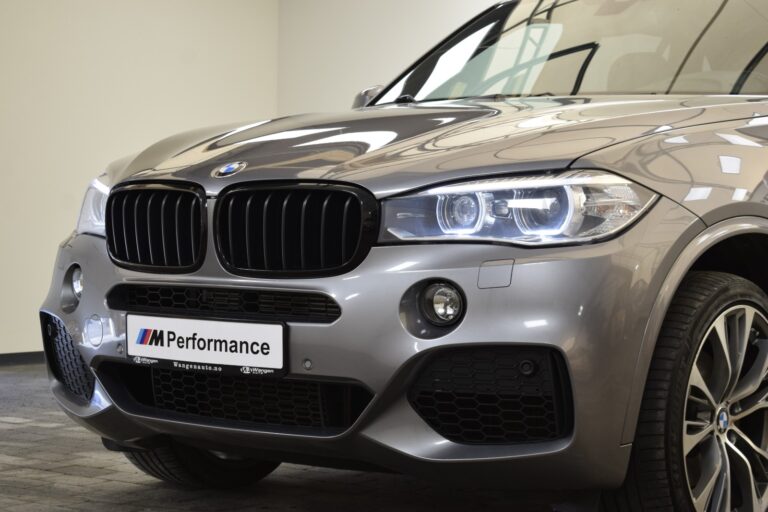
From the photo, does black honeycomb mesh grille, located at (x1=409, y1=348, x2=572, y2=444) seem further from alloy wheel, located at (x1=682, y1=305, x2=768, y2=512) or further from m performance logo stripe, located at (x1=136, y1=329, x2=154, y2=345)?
m performance logo stripe, located at (x1=136, y1=329, x2=154, y2=345)

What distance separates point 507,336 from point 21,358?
6533 mm

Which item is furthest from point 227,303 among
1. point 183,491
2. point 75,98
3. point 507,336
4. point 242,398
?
point 75,98

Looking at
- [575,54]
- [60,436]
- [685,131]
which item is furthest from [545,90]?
[60,436]

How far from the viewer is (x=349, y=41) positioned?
32.0ft

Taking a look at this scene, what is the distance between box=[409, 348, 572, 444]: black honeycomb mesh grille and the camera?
259 cm

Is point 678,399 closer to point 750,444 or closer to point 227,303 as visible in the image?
point 750,444

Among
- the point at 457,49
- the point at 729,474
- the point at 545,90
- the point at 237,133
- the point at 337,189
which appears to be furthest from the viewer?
the point at 457,49

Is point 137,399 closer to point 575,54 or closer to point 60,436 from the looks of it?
point 575,54

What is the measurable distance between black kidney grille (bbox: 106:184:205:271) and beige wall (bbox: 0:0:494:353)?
5.37 meters

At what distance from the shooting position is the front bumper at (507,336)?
2535mm

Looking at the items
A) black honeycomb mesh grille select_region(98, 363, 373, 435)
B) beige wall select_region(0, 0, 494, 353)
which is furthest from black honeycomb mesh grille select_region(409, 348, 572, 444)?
beige wall select_region(0, 0, 494, 353)

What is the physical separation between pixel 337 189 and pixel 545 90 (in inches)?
54.9

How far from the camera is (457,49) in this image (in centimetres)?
455

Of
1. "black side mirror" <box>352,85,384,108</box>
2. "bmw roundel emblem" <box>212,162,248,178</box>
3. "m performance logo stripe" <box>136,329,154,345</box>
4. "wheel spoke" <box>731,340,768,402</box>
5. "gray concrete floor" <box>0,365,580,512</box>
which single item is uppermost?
"bmw roundel emblem" <box>212,162,248,178</box>
